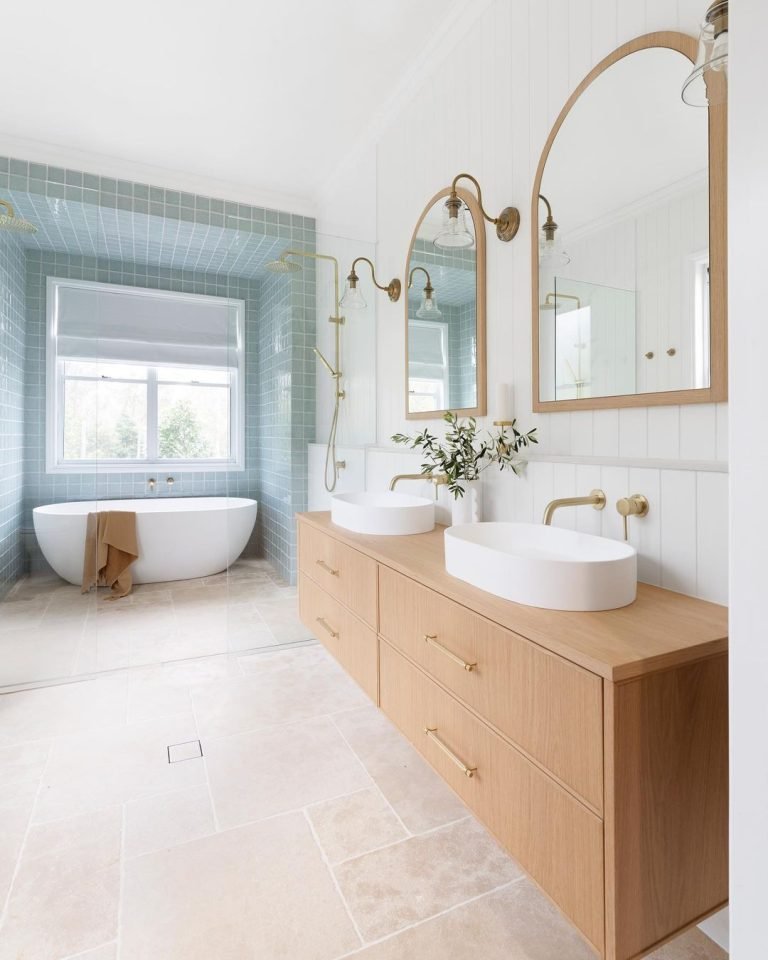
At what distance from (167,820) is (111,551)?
1615 mm

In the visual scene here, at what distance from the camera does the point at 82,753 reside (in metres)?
2.02

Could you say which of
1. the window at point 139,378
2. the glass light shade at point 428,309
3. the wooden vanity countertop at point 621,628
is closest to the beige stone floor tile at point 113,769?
the wooden vanity countertop at point 621,628

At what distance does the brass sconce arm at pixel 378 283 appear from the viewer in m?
2.79

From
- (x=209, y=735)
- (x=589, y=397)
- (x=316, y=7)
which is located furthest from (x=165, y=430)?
(x=589, y=397)

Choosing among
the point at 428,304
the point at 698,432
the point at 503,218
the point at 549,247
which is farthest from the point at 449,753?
the point at 428,304

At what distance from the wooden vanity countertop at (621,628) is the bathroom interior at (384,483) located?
10 mm

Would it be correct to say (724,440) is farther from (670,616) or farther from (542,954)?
(542,954)

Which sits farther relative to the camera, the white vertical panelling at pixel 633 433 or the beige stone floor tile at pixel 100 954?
the white vertical panelling at pixel 633 433

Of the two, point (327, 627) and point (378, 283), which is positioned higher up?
point (378, 283)

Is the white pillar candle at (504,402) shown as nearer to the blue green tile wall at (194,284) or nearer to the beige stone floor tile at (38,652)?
the blue green tile wall at (194,284)

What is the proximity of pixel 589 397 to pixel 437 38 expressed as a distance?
1.76 m

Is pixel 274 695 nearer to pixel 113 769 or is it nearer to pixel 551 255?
pixel 113 769

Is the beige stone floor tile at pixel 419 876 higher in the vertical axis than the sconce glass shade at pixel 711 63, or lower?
lower

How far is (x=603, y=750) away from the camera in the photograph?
0.93 m
